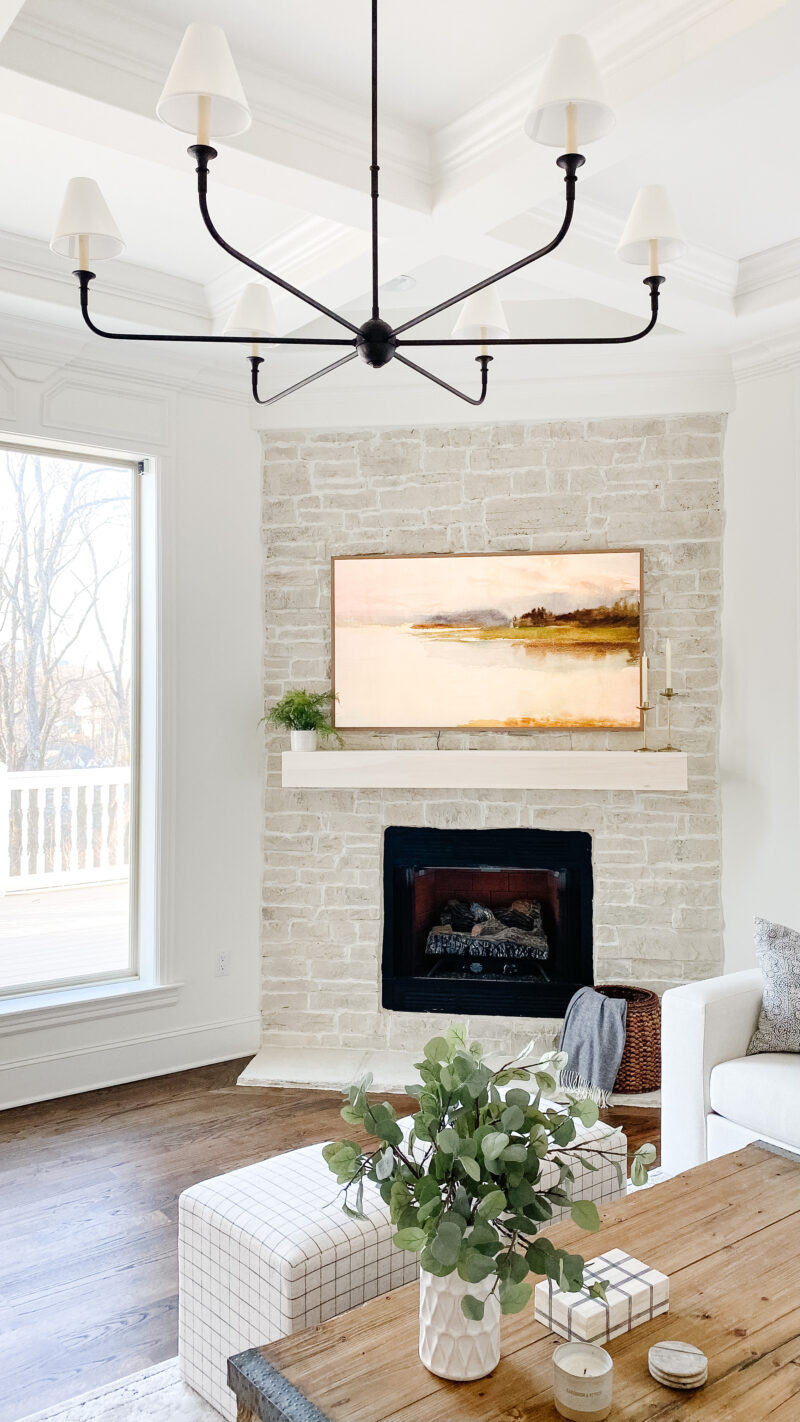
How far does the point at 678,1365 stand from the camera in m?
1.45

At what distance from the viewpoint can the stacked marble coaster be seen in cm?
143

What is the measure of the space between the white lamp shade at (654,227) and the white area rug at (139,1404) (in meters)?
2.49

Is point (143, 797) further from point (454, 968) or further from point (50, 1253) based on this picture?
point (50, 1253)

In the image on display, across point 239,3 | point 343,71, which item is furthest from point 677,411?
point 239,3

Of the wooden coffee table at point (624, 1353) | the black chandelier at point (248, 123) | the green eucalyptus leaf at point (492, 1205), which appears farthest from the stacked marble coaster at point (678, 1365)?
the black chandelier at point (248, 123)

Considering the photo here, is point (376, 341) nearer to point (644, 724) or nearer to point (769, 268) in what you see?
point (769, 268)

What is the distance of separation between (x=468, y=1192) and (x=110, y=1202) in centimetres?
203

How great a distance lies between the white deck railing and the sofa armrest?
90.9 inches

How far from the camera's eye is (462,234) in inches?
118

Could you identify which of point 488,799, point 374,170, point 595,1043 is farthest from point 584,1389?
point 488,799

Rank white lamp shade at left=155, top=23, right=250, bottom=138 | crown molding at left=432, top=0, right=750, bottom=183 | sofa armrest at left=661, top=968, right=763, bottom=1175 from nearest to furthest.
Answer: white lamp shade at left=155, top=23, right=250, bottom=138
crown molding at left=432, top=0, right=750, bottom=183
sofa armrest at left=661, top=968, right=763, bottom=1175

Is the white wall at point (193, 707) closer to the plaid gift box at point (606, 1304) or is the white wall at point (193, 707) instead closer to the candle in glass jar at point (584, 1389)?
the plaid gift box at point (606, 1304)

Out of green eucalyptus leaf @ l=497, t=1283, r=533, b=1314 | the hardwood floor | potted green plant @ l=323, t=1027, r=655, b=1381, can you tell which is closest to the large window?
the hardwood floor

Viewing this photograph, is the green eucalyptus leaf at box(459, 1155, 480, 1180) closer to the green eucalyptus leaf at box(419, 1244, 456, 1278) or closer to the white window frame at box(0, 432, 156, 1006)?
the green eucalyptus leaf at box(419, 1244, 456, 1278)
